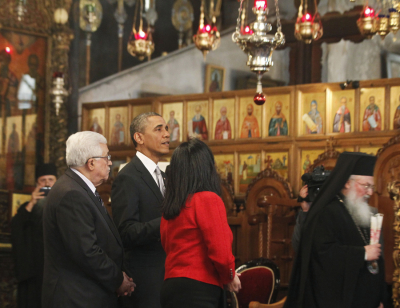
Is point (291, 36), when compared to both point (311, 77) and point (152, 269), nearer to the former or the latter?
point (311, 77)

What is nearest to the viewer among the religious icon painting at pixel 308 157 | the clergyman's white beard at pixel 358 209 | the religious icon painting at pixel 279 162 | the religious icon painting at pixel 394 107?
the clergyman's white beard at pixel 358 209

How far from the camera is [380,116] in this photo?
24.6 ft

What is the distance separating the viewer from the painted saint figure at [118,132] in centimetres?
920

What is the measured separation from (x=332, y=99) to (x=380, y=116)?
672 millimetres

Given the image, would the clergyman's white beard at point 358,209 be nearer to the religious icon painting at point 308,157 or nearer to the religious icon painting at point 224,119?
the religious icon painting at point 308,157

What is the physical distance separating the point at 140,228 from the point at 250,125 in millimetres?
4794

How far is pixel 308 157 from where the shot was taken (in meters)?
7.87

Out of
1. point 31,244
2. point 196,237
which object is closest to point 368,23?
point 31,244

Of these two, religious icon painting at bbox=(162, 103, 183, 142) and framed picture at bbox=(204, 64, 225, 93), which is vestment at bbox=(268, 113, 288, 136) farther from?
framed picture at bbox=(204, 64, 225, 93)

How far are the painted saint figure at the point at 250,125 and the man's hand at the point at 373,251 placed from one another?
16.1 ft

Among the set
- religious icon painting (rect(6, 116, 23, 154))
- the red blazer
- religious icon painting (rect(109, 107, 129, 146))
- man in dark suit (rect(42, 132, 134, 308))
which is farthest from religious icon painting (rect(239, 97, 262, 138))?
the red blazer

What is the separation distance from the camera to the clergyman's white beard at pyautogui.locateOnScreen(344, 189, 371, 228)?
354cm

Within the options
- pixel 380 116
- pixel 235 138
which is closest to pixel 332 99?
pixel 380 116

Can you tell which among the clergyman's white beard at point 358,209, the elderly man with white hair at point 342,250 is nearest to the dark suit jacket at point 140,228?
the elderly man with white hair at point 342,250
